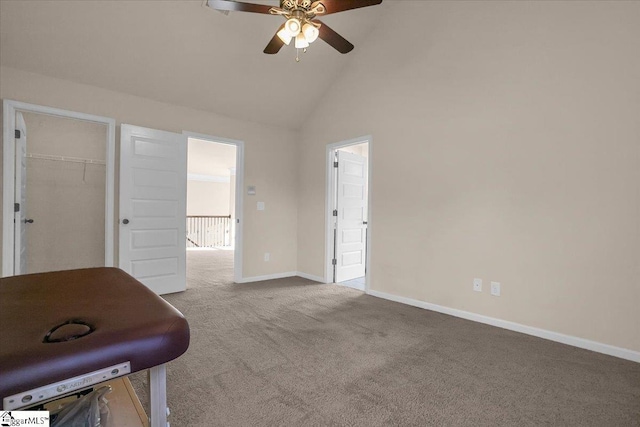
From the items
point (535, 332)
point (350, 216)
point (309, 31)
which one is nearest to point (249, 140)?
point (350, 216)

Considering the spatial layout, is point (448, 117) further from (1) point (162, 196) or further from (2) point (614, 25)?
(1) point (162, 196)

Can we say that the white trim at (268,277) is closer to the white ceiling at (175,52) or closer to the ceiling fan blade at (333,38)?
the white ceiling at (175,52)

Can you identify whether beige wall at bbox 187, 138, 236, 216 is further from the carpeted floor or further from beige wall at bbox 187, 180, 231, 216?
the carpeted floor

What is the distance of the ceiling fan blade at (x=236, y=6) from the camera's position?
2101 mm

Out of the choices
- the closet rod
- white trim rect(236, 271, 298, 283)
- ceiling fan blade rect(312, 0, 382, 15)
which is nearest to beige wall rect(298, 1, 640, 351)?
ceiling fan blade rect(312, 0, 382, 15)

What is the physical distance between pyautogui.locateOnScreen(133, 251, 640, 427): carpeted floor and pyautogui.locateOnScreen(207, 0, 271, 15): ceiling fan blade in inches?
100

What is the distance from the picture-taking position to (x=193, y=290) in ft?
13.4

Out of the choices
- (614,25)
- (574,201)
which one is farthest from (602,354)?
(614,25)

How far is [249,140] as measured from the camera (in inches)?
183

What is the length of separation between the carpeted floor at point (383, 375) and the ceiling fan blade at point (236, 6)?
255 cm

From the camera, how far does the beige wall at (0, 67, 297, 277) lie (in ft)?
10.6

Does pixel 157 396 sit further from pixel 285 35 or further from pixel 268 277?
pixel 268 277

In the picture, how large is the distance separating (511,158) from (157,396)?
319 cm

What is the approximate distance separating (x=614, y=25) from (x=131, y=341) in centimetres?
370
